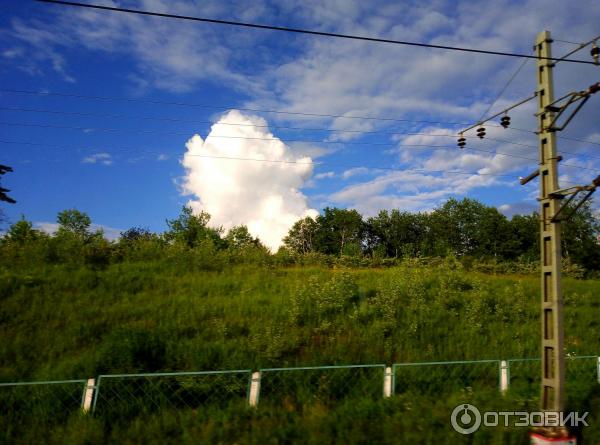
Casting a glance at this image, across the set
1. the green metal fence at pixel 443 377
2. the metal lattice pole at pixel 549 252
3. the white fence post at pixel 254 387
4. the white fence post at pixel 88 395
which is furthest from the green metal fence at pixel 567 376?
the white fence post at pixel 88 395

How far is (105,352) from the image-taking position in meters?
11.2

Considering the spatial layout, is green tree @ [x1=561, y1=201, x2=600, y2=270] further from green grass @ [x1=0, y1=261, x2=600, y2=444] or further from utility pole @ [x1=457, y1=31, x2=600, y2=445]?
utility pole @ [x1=457, y1=31, x2=600, y2=445]

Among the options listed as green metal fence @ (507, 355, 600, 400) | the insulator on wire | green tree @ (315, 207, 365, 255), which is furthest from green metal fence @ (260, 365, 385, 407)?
green tree @ (315, 207, 365, 255)

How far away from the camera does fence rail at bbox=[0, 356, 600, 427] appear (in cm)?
904

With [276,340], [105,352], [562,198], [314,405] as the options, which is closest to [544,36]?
[562,198]

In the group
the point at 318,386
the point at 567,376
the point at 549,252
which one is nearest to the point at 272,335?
the point at 318,386

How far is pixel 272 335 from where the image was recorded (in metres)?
13.6

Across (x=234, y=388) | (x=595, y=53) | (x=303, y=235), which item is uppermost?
(x=303, y=235)

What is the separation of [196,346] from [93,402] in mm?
3944

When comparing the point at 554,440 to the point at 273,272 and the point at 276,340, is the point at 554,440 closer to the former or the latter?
the point at 276,340

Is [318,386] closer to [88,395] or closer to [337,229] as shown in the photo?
[88,395]

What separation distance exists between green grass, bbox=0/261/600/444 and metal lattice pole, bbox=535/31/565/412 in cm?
116

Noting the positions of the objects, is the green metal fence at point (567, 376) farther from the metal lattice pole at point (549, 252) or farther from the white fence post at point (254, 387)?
the white fence post at point (254, 387)

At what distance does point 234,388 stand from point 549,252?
747 centimetres
